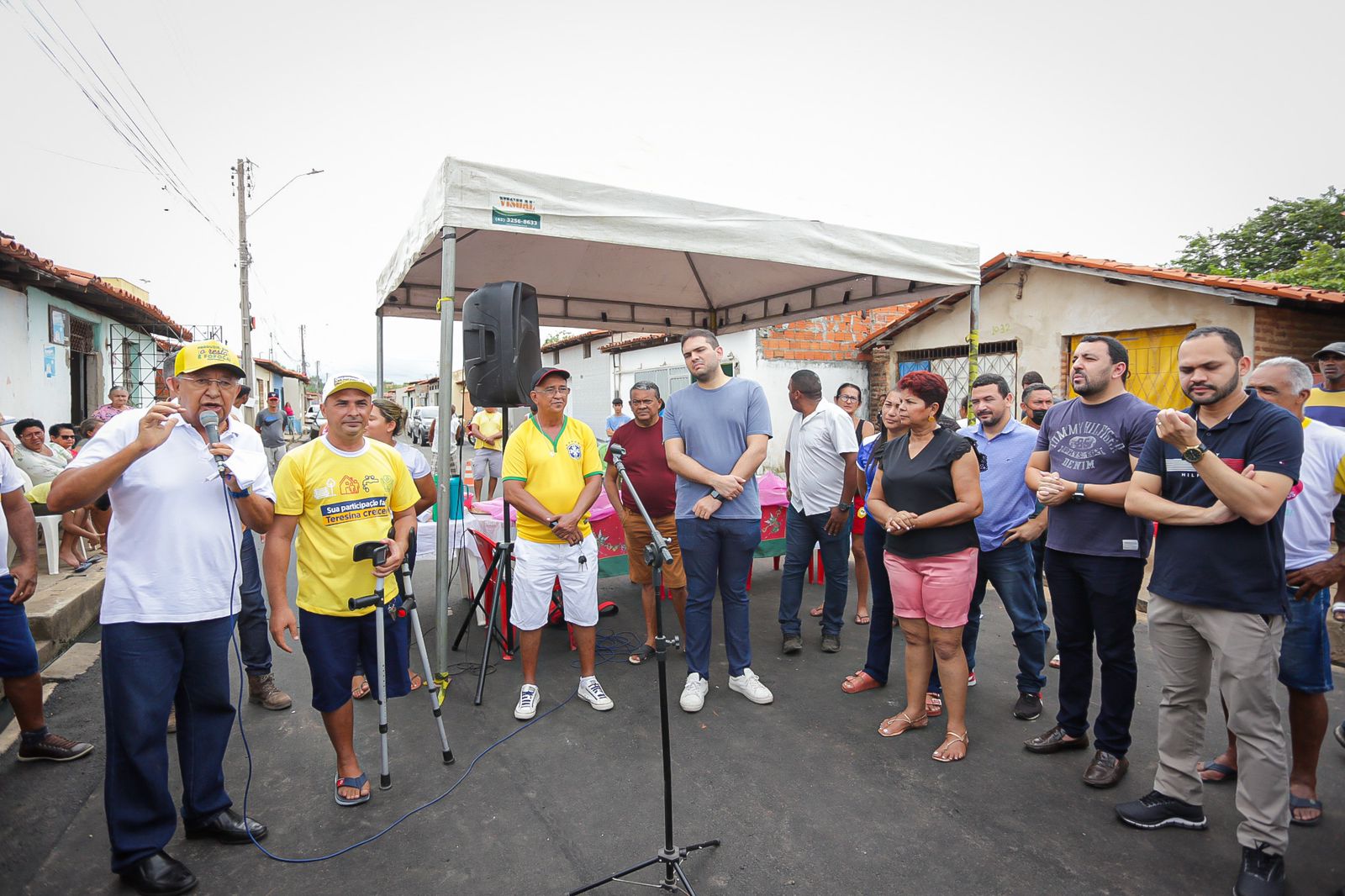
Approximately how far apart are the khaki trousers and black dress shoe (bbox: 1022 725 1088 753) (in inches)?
22.4

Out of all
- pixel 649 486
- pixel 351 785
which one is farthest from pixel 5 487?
pixel 649 486

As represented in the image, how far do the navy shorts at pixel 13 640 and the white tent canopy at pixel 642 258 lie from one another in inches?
103

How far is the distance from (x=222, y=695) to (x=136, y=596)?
20.4 inches

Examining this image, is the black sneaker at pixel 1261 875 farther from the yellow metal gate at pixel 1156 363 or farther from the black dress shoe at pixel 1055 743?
the yellow metal gate at pixel 1156 363

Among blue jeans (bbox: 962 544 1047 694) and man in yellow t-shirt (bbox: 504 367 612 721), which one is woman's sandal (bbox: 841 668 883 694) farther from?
man in yellow t-shirt (bbox: 504 367 612 721)

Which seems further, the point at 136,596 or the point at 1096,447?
the point at 1096,447

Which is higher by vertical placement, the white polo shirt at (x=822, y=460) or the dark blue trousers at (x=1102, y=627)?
the white polo shirt at (x=822, y=460)

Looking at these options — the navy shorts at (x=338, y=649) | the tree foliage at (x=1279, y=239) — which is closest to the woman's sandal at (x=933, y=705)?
the navy shorts at (x=338, y=649)

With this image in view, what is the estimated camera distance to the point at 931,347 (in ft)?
36.9

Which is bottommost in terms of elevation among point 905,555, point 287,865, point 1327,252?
point 287,865

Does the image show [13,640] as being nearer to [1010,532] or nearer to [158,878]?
[158,878]

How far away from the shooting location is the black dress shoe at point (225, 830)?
268 centimetres

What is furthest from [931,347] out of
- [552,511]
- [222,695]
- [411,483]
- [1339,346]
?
[222,695]

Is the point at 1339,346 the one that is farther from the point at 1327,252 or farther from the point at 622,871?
the point at 1327,252
